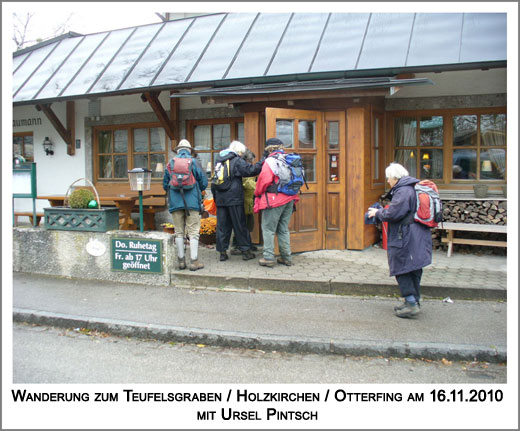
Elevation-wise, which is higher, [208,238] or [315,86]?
[315,86]

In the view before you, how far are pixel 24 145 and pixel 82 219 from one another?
6526 millimetres

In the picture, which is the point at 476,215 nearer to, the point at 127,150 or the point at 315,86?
the point at 315,86

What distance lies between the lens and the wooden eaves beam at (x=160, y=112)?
9.93 metres

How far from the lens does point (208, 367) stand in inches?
182

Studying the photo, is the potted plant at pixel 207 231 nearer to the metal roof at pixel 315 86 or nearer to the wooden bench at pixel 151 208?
the wooden bench at pixel 151 208

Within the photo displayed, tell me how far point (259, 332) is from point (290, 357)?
509mm

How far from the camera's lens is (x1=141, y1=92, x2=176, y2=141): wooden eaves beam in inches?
391

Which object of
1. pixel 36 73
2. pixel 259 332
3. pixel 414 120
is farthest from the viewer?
pixel 36 73

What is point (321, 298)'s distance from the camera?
648 centimetres

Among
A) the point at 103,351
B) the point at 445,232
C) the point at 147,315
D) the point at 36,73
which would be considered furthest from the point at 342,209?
the point at 36,73

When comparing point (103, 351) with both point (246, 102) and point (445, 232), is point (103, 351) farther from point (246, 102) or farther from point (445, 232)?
point (445, 232)

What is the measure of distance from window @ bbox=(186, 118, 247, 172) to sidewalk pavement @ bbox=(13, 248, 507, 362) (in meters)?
3.15

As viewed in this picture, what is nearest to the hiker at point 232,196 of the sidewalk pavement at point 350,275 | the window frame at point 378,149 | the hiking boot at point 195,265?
the sidewalk pavement at point 350,275

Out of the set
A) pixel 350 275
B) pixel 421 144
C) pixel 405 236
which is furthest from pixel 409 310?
pixel 421 144
